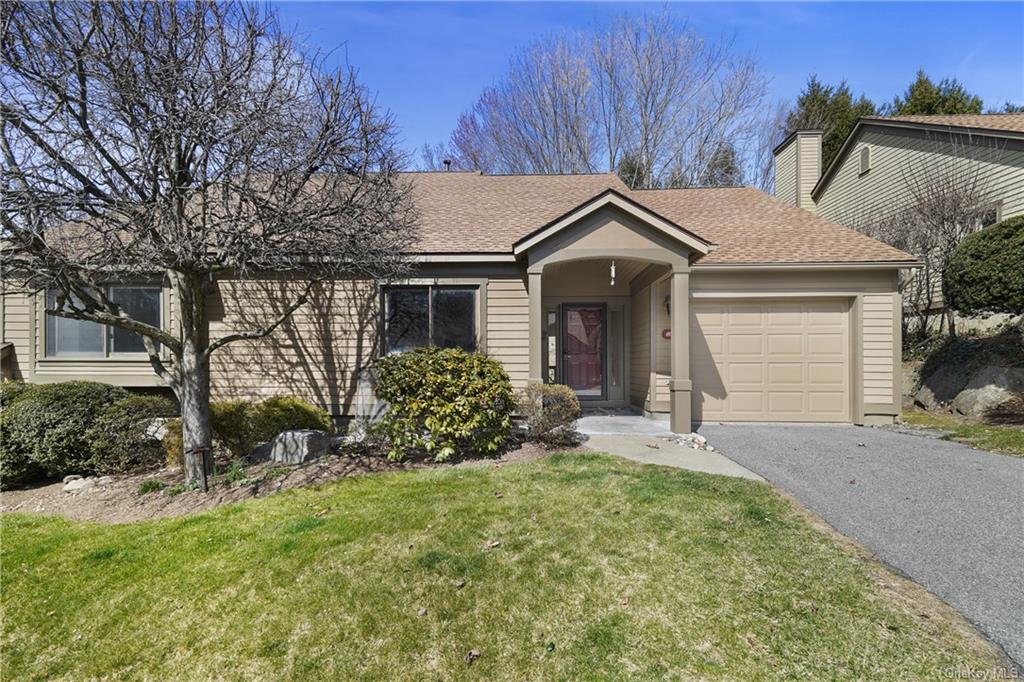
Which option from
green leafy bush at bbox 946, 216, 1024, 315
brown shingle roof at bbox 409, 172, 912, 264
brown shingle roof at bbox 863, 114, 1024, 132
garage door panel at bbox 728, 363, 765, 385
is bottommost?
garage door panel at bbox 728, 363, 765, 385

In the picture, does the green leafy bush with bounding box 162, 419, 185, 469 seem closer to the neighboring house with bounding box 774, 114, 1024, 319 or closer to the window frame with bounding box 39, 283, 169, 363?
the window frame with bounding box 39, 283, 169, 363

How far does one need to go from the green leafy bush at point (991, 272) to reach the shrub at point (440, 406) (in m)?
7.84

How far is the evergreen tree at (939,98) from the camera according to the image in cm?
2158

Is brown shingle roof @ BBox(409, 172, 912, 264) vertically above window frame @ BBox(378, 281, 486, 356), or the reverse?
brown shingle roof @ BBox(409, 172, 912, 264)

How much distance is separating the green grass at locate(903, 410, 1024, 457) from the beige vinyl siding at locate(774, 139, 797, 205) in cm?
731

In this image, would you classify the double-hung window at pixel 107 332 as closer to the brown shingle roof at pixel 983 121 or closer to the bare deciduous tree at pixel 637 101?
the bare deciduous tree at pixel 637 101

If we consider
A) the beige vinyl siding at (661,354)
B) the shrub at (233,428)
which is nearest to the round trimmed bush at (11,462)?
the shrub at (233,428)

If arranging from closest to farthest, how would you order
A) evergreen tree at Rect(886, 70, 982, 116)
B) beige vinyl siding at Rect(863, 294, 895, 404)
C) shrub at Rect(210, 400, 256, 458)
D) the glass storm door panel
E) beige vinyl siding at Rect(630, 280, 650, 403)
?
shrub at Rect(210, 400, 256, 458)
beige vinyl siding at Rect(863, 294, 895, 404)
beige vinyl siding at Rect(630, 280, 650, 403)
the glass storm door panel
evergreen tree at Rect(886, 70, 982, 116)

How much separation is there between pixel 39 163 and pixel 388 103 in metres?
3.63

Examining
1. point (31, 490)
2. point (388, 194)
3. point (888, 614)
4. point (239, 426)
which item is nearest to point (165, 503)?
point (239, 426)

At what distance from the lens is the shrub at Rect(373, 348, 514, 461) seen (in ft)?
20.9

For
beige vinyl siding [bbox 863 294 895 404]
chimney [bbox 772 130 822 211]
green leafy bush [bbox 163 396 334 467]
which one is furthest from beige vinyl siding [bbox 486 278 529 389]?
chimney [bbox 772 130 822 211]

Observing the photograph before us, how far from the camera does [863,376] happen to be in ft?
29.3

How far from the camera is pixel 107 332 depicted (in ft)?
29.2
